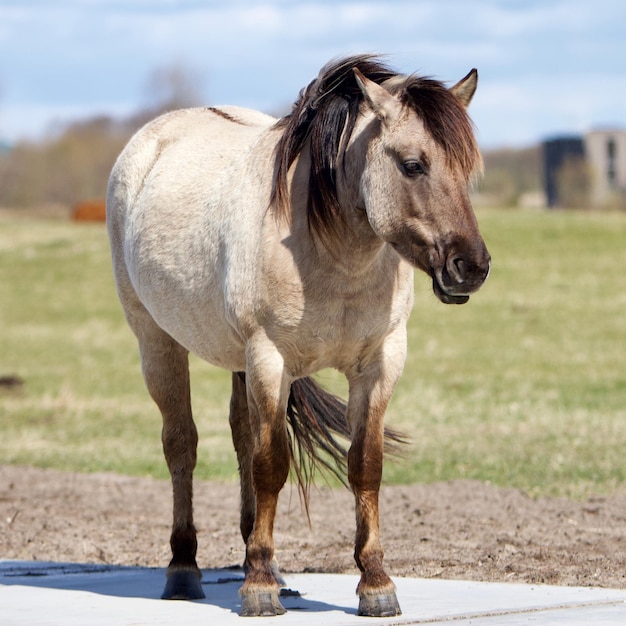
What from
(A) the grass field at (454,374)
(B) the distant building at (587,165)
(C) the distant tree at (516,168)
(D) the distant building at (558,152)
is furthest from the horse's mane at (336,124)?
(D) the distant building at (558,152)

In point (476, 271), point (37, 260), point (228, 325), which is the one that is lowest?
point (37, 260)

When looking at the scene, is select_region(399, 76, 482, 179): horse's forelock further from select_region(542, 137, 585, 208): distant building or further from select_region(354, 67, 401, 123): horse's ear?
select_region(542, 137, 585, 208): distant building

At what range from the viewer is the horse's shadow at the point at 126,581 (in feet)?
16.3

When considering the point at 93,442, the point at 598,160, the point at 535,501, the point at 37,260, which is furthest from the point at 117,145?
the point at 535,501

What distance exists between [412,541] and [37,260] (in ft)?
76.2

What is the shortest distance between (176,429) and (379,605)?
5.56ft

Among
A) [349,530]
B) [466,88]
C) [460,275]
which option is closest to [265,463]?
[460,275]

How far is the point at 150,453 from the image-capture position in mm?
10773

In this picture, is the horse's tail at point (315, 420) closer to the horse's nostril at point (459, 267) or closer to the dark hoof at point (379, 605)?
the dark hoof at point (379, 605)

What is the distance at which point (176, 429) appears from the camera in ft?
19.0

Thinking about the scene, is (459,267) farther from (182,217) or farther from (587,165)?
(587,165)

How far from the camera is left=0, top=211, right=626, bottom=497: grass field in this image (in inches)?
392

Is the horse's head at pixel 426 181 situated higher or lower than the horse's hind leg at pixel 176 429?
higher

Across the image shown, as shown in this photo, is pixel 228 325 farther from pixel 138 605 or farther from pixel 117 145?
pixel 117 145
